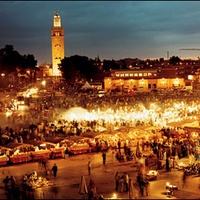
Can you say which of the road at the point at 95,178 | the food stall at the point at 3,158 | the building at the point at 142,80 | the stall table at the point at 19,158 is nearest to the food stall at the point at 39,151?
Answer: the stall table at the point at 19,158

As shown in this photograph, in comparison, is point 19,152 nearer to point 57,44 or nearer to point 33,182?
point 33,182

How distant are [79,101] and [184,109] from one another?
51.2ft

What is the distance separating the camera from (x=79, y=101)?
148 feet

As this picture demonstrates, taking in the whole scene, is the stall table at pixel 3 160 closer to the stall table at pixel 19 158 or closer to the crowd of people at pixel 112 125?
the stall table at pixel 19 158

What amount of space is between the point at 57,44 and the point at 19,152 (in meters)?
88.2

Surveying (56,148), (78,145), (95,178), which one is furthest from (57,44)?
(95,178)

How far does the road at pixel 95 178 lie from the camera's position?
1326 centimetres

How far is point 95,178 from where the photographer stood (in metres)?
15.5

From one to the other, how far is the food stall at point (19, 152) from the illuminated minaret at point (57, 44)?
83.9 metres

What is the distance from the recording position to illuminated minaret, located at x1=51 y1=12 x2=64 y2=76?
103 meters

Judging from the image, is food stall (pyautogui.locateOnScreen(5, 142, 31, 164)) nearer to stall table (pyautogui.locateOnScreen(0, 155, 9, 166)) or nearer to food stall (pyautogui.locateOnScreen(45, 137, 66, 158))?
stall table (pyautogui.locateOnScreen(0, 155, 9, 166))

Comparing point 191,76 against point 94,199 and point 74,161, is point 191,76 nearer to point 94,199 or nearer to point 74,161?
point 74,161

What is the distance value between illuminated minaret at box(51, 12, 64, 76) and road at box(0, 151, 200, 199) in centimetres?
8427

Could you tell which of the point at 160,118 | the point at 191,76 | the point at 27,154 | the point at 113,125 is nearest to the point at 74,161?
the point at 27,154
